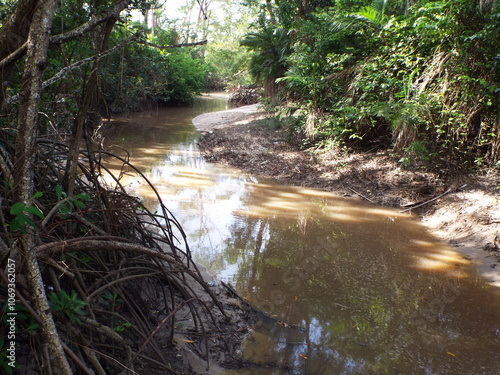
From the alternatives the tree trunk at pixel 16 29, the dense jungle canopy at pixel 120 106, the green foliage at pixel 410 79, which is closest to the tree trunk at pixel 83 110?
the dense jungle canopy at pixel 120 106

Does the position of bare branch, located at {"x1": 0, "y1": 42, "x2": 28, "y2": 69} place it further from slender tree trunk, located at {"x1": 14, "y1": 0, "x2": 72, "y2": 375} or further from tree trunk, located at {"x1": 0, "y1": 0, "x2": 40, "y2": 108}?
slender tree trunk, located at {"x1": 14, "y1": 0, "x2": 72, "y2": 375}

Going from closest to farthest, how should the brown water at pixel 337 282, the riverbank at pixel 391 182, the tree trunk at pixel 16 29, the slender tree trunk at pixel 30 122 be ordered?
1. the slender tree trunk at pixel 30 122
2. the tree trunk at pixel 16 29
3. the brown water at pixel 337 282
4. the riverbank at pixel 391 182

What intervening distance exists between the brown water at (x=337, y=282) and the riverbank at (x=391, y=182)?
0.35 metres

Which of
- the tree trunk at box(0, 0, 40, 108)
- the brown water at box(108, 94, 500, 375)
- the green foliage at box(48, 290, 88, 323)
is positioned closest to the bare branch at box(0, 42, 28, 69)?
the tree trunk at box(0, 0, 40, 108)

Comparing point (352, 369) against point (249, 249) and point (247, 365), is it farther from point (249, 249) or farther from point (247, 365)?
point (249, 249)

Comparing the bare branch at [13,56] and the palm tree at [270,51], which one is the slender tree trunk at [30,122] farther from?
the palm tree at [270,51]

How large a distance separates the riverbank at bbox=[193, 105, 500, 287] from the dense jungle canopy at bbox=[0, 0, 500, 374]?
40 cm

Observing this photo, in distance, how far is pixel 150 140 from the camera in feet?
44.8

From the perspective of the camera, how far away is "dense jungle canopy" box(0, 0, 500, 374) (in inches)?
76.4

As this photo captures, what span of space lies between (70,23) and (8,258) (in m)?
4.71

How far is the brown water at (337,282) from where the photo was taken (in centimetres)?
331

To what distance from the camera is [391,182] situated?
307 inches

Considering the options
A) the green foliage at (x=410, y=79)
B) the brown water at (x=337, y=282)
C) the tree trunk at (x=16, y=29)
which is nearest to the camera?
the tree trunk at (x=16, y=29)

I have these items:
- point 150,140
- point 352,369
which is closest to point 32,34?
point 352,369
